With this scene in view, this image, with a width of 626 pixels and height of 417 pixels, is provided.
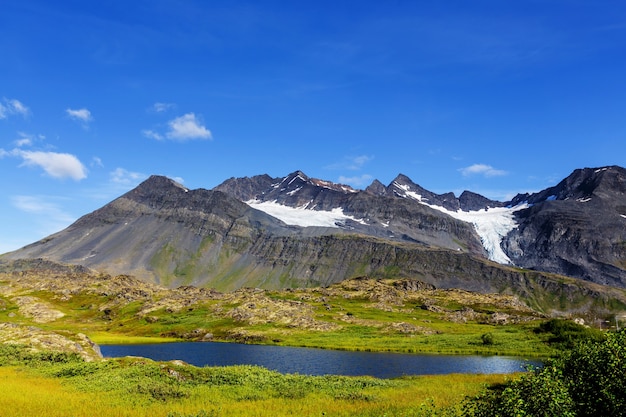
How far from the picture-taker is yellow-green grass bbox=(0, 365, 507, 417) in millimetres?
35844

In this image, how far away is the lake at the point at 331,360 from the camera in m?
87.2

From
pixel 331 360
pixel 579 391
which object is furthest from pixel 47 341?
pixel 579 391

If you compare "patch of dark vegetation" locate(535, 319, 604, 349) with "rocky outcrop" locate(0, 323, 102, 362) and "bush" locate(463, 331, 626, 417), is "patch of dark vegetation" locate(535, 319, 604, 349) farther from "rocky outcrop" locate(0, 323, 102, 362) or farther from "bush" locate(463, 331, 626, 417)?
"rocky outcrop" locate(0, 323, 102, 362)

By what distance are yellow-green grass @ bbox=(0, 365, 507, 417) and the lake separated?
3248 cm

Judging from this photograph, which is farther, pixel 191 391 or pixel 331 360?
pixel 331 360

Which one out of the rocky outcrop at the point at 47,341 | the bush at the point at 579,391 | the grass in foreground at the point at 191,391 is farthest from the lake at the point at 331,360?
the bush at the point at 579,391

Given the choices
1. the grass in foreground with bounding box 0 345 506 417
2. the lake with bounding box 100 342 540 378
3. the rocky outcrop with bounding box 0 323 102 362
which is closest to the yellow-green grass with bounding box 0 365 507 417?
the grass in foreground with bounding box 0 345 506 417

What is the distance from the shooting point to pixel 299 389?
168 feet

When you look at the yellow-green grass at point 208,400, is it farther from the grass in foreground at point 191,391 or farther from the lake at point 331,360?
the lake at point 331,360

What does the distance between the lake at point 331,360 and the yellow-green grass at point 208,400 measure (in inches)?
1279

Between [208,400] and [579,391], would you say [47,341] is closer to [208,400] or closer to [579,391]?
[208,400]

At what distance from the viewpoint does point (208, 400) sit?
42.9m

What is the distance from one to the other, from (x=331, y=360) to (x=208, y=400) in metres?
64.4

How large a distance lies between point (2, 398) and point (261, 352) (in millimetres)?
92535
